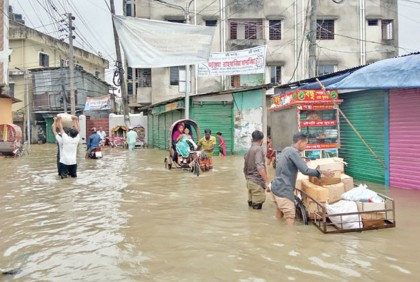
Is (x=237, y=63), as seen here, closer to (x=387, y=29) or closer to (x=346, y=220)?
(x=387, y=29)

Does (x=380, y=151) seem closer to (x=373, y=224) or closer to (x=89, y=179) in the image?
(x=373, y=224)

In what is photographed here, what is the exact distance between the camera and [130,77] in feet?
119

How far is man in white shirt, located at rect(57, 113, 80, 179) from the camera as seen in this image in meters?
12.3

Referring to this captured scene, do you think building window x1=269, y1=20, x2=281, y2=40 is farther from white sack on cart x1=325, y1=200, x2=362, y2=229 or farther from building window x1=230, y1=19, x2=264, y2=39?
white sack on cart x1=325, y1=200, x2=362, y2=229

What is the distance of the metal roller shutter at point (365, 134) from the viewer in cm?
1049

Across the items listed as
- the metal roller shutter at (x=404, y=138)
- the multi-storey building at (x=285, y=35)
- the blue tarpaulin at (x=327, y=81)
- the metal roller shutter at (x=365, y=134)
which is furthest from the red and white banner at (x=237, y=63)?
the metal roller shutter at (x=404, y=138)

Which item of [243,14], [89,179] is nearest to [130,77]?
[243,14]

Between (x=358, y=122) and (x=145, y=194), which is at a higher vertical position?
(x=358, y=122)

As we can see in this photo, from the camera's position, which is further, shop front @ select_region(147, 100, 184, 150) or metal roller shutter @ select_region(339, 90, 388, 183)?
shop front @ select_region(147, 100, 184, 150)

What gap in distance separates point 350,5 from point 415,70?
2631cm

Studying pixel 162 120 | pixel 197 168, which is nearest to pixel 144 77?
pixel 162 120

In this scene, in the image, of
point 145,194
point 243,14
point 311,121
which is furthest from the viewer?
point 243,14

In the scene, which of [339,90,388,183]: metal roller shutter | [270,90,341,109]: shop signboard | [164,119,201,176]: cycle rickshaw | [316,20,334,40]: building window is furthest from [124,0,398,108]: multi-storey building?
[270,90,341,109]: shop signboard

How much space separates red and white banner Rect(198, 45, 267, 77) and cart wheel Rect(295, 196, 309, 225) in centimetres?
1798
